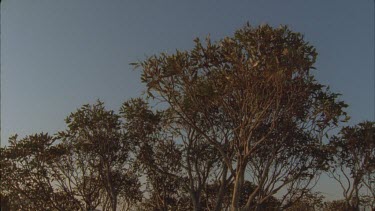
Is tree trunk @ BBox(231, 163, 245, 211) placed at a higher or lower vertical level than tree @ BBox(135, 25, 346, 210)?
lower

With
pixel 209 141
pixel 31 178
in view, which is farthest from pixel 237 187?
pixel 31 178

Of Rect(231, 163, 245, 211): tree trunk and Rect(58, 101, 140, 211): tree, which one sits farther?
Rect(58, 101, 140, 211): tree

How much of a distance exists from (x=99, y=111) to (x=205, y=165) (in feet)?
27.6

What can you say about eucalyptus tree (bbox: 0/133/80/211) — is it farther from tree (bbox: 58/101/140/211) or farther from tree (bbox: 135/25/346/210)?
tree (bbox: 135/25/346/210)

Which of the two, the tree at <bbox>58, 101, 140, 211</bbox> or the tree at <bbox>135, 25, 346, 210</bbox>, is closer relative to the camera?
the tree at <bbox>135, 25, 346, 210</bbox>

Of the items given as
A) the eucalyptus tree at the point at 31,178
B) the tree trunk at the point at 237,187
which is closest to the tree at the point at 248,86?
the tree trunk at the point at 237,187

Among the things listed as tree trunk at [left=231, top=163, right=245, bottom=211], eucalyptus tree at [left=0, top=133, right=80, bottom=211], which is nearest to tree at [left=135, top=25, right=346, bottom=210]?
tree trunk at [left=231, top=163, right=245, bottom=211]

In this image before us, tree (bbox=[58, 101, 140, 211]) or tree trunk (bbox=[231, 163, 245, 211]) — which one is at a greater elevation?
tree (bbox=[58, 101, 140, 211])

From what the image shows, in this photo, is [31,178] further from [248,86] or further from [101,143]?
[248,86]

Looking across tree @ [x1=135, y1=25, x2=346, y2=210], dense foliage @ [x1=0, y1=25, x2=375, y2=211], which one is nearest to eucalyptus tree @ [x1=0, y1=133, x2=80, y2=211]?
dense foliage @ [x1=0, y1=25, x2=375, y2=211]

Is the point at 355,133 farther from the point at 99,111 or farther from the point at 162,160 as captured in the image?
the point at 99,111

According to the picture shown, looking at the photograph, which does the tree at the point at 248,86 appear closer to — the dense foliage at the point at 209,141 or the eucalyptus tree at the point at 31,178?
the dense foliage at the point at 209,141

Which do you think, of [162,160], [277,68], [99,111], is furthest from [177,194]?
[277,68]

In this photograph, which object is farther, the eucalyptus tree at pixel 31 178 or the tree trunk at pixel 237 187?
the eucalyptus tree at pixel 31 178
